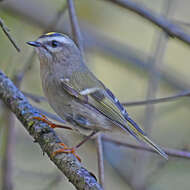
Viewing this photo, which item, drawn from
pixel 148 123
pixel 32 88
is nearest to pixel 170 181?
pixel 148 123

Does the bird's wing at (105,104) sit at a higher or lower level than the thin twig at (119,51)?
lower

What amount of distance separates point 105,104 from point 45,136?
652 millimetres

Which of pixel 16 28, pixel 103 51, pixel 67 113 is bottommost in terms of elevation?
pixel 67 113

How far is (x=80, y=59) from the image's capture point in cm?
331

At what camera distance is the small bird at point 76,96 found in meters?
2.82

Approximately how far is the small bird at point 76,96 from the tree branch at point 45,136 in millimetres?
120

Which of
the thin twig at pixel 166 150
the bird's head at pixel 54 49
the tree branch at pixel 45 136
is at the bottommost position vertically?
the thin twig at pixel 166 150

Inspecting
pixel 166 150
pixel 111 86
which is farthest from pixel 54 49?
pixel 111 86

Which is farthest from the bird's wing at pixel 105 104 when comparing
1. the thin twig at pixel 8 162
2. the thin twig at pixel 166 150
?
the thin twig at pixel 8 162

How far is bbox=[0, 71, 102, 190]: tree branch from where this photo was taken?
2.10m

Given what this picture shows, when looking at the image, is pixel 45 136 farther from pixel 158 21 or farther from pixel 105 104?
pixel 158 21

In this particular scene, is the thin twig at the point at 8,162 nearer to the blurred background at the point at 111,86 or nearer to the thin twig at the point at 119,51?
the blurred background at the point at 111,86

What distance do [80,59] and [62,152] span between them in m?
1.15

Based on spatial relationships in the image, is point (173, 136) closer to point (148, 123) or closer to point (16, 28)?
point (148, 123)
